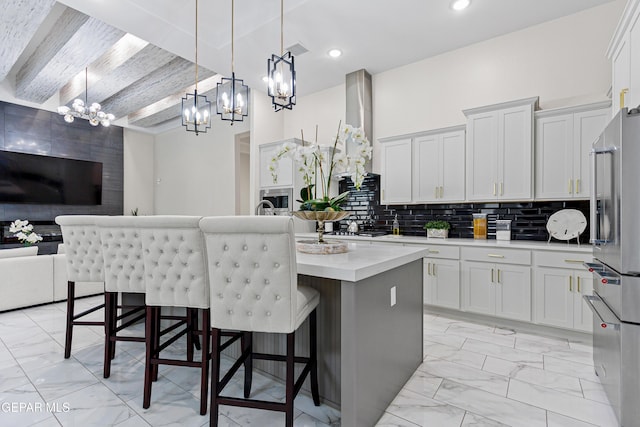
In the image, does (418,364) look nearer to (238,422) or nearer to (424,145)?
(238,422)

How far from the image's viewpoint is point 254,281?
1481 millimetres

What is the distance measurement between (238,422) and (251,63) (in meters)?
4.22

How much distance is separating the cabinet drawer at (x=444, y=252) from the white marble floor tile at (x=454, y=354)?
1.01 meters

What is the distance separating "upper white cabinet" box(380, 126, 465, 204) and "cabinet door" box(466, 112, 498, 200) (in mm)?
125

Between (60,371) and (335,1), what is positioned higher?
(335,1)

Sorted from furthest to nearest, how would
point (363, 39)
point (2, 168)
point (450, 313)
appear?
point (2, 168) < point (363, 39) < point (450, 313)

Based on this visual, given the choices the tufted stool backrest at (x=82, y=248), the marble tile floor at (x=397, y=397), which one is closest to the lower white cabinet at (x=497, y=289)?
the marble tile floor at (x=397, y=397)

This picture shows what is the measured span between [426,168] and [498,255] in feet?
4.48

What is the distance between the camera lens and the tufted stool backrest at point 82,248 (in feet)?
7.84

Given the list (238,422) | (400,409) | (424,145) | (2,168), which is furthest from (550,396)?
(2,168)

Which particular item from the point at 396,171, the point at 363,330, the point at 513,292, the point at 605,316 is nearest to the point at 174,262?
the point at 363,330

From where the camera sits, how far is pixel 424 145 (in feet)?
13.0

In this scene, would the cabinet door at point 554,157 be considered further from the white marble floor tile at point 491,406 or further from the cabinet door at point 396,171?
the white marble floor tile at point 491,406

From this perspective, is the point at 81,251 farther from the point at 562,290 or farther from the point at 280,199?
the point at 562,290
